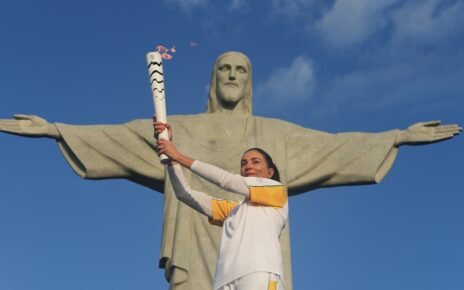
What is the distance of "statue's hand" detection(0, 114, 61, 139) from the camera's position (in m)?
11.0

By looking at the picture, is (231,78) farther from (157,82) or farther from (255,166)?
(255,166)

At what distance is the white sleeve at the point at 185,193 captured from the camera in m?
6.88

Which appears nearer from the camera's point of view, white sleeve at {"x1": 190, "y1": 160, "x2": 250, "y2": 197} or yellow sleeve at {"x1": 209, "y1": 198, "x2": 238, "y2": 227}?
white sleeve at {"x1": 190, "y1": 160, "x2": 250, "y2": 197}

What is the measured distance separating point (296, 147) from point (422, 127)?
62.5 inches

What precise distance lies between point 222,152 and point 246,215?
4650mm

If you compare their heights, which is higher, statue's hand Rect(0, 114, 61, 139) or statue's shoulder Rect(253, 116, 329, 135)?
statue's shoulder Rect(253, 116, 329, 135)

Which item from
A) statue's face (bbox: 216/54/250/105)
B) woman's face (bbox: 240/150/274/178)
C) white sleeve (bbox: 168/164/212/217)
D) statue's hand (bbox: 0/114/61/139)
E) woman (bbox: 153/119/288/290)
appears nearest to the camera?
woman (bbox: 153/119/288/290)

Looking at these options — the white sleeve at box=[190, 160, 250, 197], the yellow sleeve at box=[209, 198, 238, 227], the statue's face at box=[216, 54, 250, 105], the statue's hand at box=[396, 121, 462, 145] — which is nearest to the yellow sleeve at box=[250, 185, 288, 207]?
the white sleeve at box=[190, 160, 250, 197]

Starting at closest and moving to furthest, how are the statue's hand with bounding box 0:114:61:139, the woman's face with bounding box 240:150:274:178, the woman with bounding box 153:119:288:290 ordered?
the woman with bounding box 153:119:288:290, the woman's face with bounding box 240:150:274:178, the statue's hand with bounding box 0:114:61:139

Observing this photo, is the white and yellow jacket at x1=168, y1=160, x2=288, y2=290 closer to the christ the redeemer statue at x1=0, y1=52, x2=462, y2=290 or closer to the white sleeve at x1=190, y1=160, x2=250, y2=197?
the white sleeve at x1=190, y1=160, x2=250, y2=197

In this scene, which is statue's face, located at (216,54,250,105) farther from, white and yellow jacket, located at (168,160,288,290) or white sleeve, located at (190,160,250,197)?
white sleeve, located at (190,160,250,197)

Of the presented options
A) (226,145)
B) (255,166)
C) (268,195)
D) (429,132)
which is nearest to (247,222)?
(268,195)

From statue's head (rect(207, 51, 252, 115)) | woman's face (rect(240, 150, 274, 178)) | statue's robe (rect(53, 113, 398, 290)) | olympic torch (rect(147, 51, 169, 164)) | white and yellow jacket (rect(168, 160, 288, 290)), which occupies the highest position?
statue's head (rect(207, 51, 252, 115))

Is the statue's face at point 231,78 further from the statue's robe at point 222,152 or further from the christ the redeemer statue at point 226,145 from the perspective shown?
the statue's robe at point 222,152
